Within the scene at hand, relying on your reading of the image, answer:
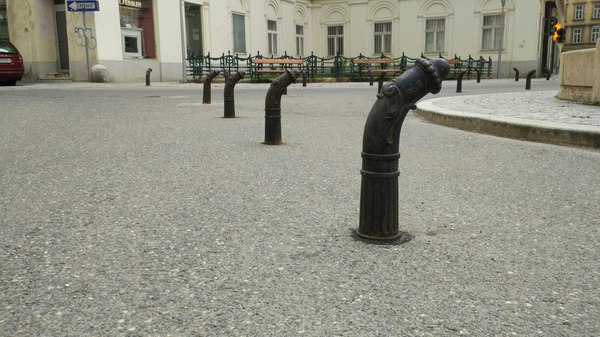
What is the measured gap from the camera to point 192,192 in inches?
155

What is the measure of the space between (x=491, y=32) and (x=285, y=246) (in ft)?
107

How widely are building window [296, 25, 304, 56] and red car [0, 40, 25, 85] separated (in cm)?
1921

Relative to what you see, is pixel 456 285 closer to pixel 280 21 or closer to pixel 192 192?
pixel 192 192

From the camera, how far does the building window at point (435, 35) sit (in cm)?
3334

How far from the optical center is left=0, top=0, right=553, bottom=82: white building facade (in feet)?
75.3

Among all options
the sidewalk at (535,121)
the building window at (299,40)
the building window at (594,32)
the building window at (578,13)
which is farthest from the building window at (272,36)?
the building window at (578,13)

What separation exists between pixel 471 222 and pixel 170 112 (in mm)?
7475

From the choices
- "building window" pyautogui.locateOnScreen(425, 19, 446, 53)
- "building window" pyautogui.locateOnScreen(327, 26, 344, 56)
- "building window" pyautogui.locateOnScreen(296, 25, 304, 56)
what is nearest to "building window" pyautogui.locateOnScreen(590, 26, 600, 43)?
"building window" pyautogui.locateOnScreen(425, 19, 446, 53)

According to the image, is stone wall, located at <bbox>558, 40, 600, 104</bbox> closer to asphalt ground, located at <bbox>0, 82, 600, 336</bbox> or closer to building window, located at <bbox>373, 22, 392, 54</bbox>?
asphalt ground, located at <bbox>0, 82, 600, 336</bbox>

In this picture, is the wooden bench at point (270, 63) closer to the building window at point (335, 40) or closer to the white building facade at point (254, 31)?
the white building facade at point (254, 31)

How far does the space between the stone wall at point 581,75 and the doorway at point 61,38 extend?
835 inches

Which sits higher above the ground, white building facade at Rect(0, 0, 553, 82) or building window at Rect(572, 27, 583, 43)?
building window at Rect(572, 27, 583, 43)

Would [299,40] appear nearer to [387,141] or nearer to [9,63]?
[9,63]

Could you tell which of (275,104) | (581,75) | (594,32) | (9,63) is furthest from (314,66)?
(594,32)
